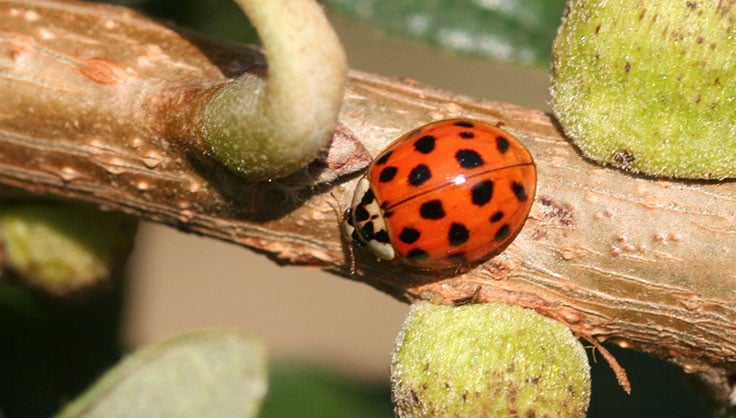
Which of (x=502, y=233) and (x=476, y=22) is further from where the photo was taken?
(x=476, y=22)

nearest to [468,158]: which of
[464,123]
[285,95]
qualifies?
[464,123]

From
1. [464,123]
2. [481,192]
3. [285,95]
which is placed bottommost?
[481,192]

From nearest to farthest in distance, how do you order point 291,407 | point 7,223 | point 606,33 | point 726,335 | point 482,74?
point 606,33
point 726,335
point 7,223
point 291,407
point 482,74

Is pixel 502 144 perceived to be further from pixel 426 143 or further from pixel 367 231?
pixel 367 231

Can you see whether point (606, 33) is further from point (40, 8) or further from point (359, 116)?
point (40, 8)

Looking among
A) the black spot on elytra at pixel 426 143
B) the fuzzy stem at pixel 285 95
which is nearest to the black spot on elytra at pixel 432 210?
the black spot on elytra at pixel 426 143

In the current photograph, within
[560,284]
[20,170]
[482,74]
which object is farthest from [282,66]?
[482,74]

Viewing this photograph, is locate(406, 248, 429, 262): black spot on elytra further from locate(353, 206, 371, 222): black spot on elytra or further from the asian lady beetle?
locate(353, 206, 371, 222): black spot on elytra
